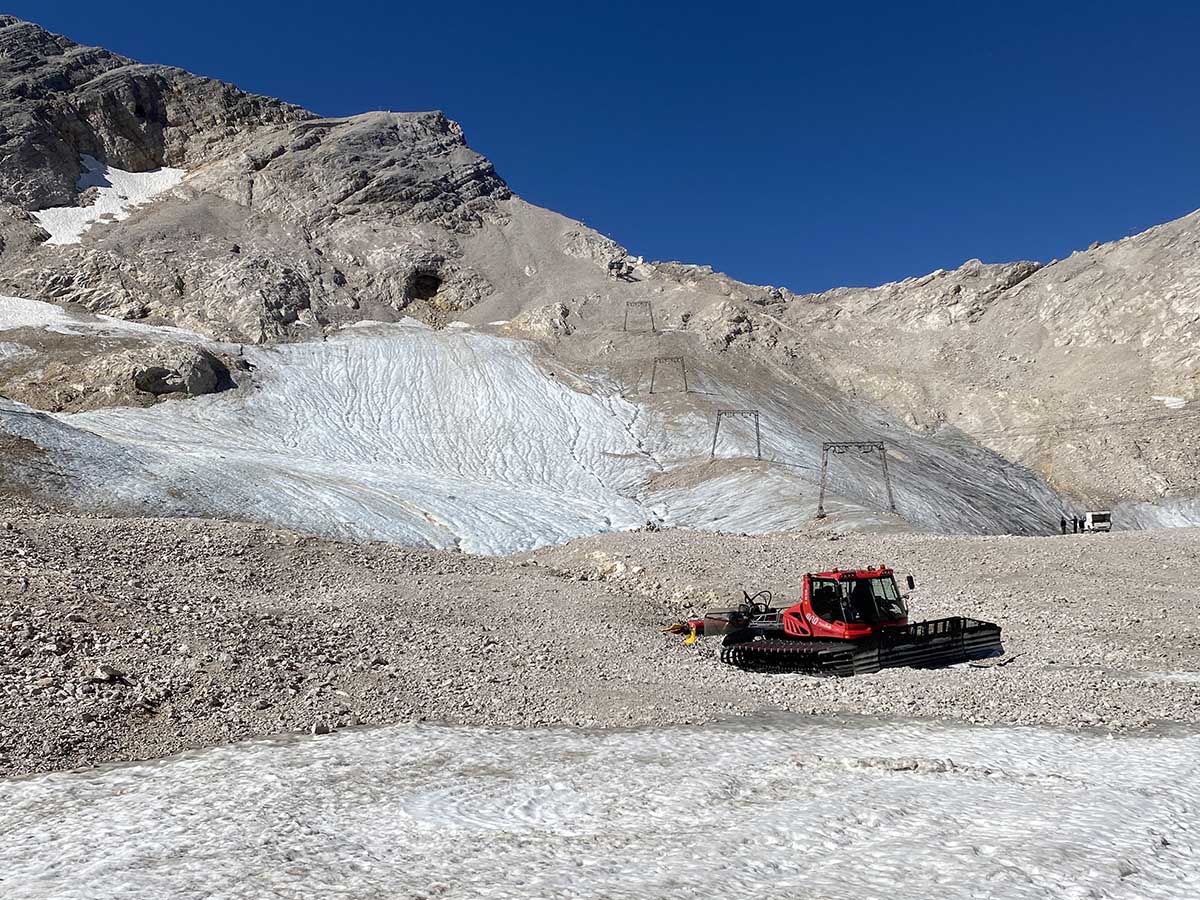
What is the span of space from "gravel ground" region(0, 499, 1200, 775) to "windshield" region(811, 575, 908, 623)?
63.7 inches

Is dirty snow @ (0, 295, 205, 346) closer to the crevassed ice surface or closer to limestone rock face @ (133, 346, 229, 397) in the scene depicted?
limestone rock face @ (133, 346, 229, 397)

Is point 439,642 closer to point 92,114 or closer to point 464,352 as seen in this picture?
point 464,352

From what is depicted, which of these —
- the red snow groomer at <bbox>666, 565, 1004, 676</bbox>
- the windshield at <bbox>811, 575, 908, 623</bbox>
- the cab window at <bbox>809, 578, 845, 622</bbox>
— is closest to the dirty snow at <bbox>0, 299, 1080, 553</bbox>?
the red snow groomer at <bbox>666, 565, 1004, 676</bbox>

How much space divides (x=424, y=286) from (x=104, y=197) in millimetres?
27148

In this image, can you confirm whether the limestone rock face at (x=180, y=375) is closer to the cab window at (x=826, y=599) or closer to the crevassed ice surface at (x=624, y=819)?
the cab window at (x=826, y=599)

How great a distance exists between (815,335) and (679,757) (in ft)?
190

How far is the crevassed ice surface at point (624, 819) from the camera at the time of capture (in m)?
6.30

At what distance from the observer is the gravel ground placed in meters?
11.1

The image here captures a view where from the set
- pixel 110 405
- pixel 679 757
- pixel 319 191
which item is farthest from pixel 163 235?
pixel 679 757

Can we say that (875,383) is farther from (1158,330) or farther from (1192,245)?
(1192,245)

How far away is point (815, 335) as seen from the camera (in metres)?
64.9

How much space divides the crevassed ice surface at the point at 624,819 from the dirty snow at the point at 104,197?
224 feet

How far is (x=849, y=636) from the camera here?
606 inches

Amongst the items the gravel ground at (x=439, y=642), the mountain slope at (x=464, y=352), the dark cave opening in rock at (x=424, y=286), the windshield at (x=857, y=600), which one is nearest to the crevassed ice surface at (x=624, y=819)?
the gravel ground at (x=439, y=642)
